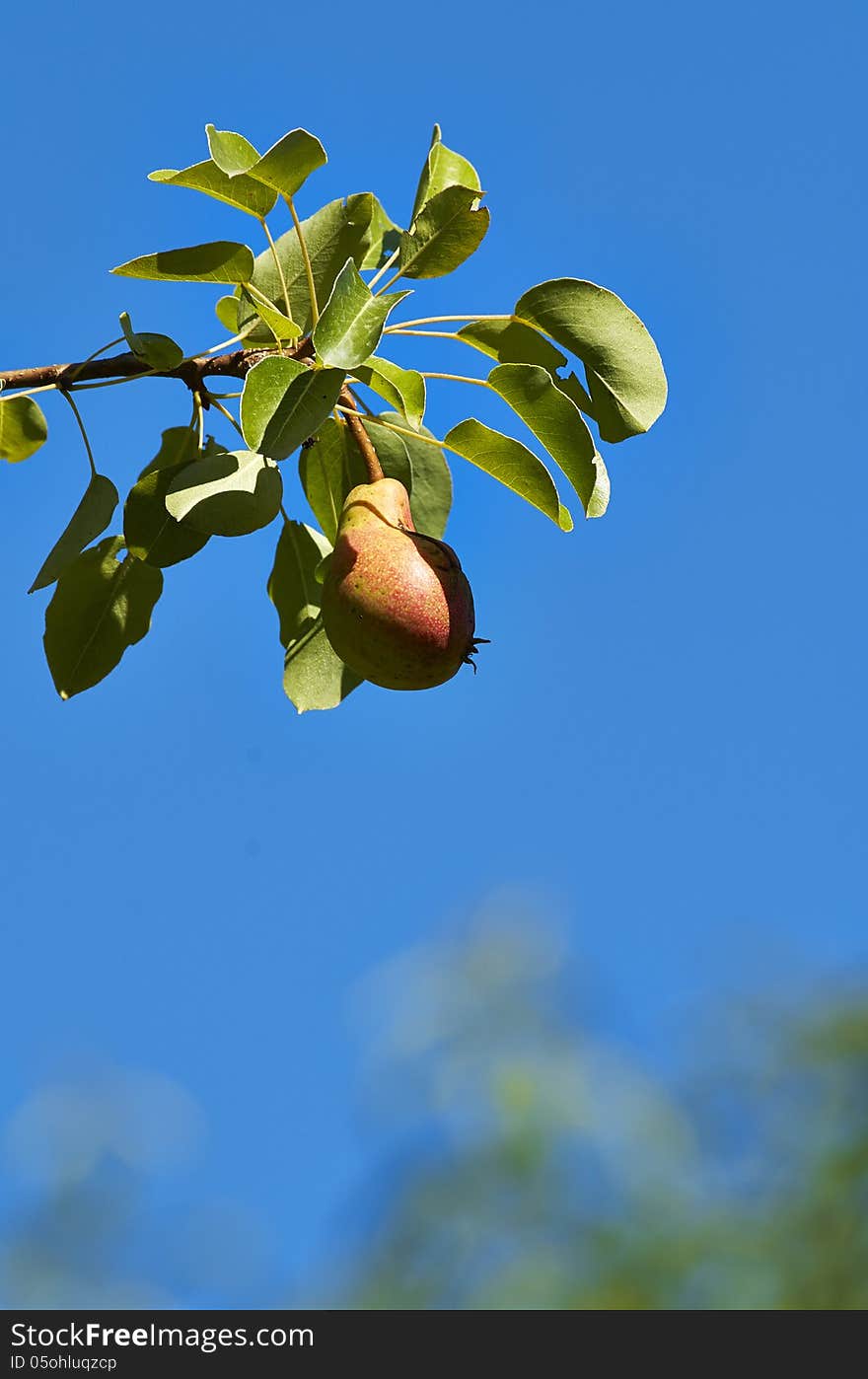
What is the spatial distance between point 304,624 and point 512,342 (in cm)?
57

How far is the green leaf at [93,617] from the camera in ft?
6.96

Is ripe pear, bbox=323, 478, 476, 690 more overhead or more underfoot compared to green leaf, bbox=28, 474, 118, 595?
more underfoot

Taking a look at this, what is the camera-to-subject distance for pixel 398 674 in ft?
6.02

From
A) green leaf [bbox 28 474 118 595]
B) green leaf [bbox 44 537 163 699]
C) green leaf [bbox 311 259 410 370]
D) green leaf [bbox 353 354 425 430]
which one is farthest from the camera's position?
green leaf [bbox 44 537 163 699]

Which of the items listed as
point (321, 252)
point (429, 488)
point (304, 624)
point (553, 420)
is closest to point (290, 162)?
point (321, 252)

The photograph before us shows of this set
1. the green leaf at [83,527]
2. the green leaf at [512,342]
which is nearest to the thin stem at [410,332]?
the green leaf at [512,342]

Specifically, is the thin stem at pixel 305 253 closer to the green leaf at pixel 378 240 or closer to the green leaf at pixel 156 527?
the green leaf at pixel 378 240

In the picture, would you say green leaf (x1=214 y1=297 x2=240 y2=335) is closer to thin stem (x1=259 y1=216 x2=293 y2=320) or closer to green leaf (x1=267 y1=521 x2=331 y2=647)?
thin stem (x1=259 y1=216 x2=293 y2=320)

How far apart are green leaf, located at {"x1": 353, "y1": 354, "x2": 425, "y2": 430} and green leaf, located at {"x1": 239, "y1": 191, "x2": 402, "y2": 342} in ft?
1.22

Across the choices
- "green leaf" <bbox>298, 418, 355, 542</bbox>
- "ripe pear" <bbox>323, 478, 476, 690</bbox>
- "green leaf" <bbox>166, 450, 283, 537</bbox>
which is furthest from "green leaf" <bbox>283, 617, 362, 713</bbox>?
"green leaf" <bbox>166, 450, 283, 537</bbox>

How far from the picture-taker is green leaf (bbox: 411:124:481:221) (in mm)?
2141

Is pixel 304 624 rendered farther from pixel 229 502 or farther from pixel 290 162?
pixel 290 162
